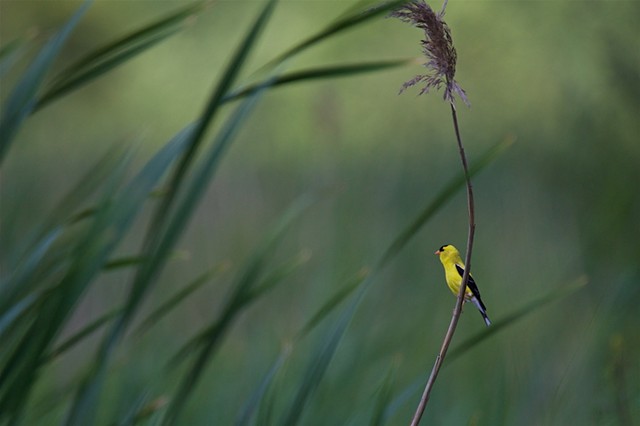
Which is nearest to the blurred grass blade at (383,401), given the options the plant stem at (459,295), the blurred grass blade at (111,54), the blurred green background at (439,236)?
the blurred green background at (439,236)

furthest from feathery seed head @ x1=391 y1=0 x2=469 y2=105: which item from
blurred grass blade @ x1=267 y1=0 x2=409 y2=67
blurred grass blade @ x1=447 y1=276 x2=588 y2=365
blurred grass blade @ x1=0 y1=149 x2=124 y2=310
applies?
blurred grass blade @ x1=0 y1=149 x2=124 y2=310

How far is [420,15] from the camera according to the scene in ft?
1.25

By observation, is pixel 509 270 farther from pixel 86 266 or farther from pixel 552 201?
pixel 86 266

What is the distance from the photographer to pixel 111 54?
51 centimetres

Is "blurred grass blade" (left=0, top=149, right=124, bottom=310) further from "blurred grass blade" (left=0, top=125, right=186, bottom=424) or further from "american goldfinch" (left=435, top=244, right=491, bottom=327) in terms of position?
"american goldfinch" (left=435, top=244, right=491, bottom=327)

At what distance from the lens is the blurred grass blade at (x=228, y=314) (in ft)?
1.38

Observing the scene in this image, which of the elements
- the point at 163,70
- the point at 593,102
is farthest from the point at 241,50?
the point at 163,70

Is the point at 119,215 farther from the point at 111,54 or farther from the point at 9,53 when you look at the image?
the point at 9,53

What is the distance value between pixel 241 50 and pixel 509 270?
768 mm

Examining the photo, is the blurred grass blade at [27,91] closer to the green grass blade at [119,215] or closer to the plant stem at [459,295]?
the green grass blade at [119,215]

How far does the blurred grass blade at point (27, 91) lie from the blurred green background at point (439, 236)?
5.4 inches

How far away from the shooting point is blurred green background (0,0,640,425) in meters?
0.88

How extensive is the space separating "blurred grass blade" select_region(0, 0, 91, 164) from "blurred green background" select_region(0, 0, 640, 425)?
137 millimetres

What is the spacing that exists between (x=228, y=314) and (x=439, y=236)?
76 cm
